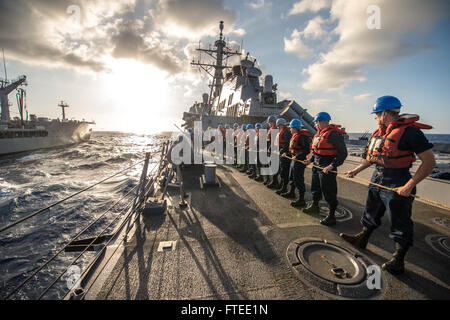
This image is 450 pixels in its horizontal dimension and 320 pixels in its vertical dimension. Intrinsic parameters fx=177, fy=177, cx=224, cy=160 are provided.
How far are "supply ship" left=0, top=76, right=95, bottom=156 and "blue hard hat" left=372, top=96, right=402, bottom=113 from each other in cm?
4160

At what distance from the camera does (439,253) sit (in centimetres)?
289

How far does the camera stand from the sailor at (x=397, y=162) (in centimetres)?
217

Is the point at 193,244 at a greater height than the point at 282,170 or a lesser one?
lesser

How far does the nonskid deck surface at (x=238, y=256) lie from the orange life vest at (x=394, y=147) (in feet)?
4.98

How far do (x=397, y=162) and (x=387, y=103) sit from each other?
2.75 feet

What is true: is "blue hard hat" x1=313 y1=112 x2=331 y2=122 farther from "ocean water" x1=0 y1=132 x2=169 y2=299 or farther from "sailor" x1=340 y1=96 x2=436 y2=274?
"ocean water" x1=0 y1=132 x2=169 y2=299

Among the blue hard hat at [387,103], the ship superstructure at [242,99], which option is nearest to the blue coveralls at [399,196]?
the blue hard hat at [387,103]

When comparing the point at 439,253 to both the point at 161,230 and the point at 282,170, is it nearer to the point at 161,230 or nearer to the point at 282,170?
the point at 282,170

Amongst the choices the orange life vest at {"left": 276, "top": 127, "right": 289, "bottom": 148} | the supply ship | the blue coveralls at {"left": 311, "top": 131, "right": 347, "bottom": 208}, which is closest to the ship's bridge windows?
the supply ship

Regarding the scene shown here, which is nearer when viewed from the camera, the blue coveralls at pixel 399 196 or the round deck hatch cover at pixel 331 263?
the blue coveralls at pixel 399 196

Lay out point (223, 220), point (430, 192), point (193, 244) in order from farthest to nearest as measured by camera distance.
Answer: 1. point (430, 192)
2. point (223, 220)
3. point (193, 244)

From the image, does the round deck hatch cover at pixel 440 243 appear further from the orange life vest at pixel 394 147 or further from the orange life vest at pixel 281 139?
the orange life vest at pixel 281 139
